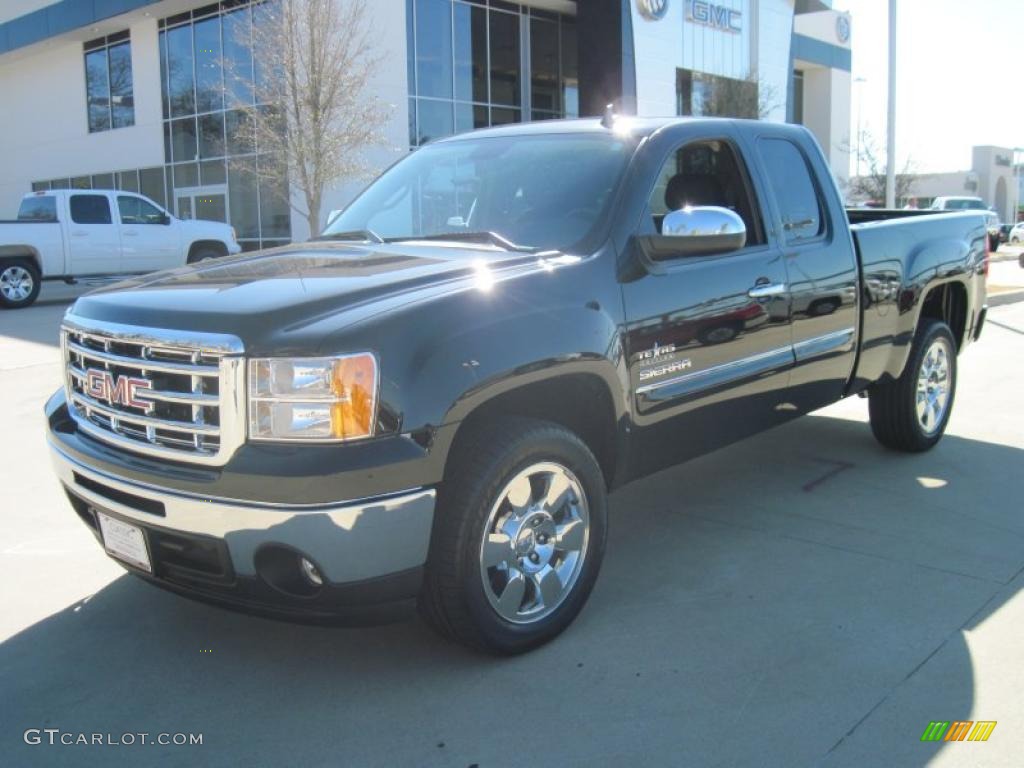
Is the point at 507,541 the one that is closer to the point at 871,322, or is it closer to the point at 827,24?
the point at 871,322

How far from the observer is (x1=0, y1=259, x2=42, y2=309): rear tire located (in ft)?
56.8

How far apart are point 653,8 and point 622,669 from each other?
2923 centimetres

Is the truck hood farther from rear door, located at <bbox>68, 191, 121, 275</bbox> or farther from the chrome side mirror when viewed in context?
rear door, located at <bbox>68, 191, 121, 275</bbox>

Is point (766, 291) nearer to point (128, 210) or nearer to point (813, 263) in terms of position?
point (813, 263)

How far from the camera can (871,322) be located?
5.36m

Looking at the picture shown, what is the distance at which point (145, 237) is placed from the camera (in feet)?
63.0

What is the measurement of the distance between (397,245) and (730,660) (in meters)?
2.18

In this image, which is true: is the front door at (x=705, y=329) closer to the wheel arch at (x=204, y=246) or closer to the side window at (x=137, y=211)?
the side window at (x=137, y=211)

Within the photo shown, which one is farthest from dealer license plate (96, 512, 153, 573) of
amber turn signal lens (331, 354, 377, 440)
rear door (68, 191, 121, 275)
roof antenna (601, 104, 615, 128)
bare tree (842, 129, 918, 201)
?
bare tree (842, 129, 918, 201)

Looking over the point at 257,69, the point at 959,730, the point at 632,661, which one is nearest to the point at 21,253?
the point at 257,69

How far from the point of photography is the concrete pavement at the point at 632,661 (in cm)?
295

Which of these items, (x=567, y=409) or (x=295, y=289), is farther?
(x=567, y=409)

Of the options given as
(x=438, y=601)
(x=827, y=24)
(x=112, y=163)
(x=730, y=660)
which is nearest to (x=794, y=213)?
(x=730, y=660)

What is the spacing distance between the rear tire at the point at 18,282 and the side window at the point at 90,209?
1269 mm
